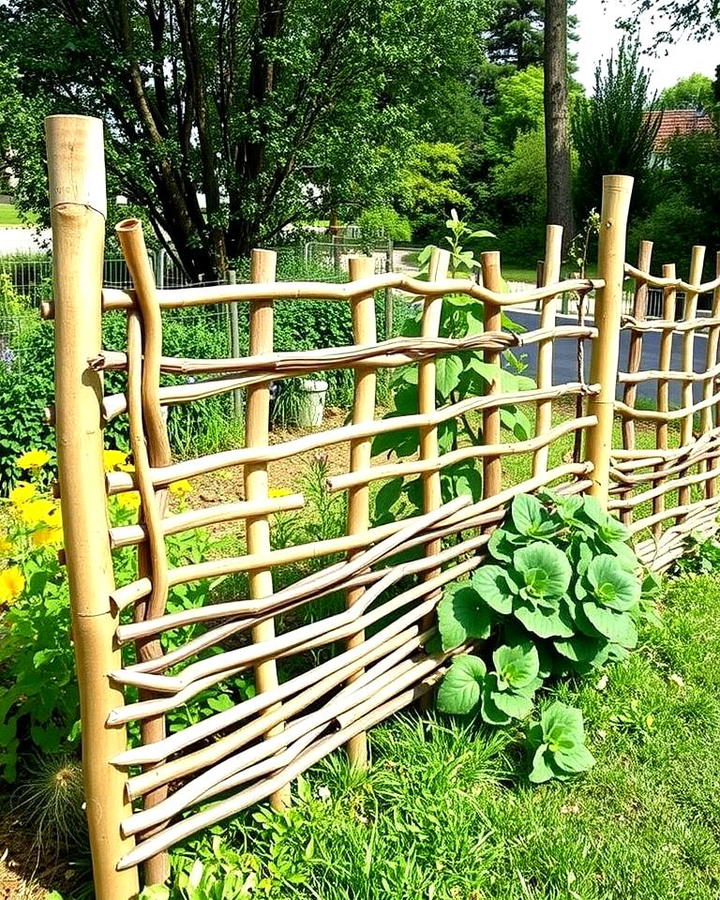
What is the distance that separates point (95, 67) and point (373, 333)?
30.0 feet

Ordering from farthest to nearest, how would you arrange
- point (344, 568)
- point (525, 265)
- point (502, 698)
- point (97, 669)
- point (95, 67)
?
point (525, 265), point (95, 67), point (502, 698), point (344, 568), point (97, 669)

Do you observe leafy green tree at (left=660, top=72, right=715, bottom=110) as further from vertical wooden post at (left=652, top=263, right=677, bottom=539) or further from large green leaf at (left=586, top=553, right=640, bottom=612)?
large green leaf at (left=586, top=553, right=640, bottom=612)

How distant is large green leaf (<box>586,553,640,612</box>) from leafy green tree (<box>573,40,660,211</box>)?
25818mm

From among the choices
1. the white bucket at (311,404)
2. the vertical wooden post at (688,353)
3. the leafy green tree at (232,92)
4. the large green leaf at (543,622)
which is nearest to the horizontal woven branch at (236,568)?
the large green leaf at (543,622)

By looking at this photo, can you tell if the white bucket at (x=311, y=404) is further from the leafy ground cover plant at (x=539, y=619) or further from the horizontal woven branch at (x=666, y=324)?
the leafy ground cover plant at (x=539, y=619)

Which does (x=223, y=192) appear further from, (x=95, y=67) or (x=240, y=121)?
(x=95, y=67)

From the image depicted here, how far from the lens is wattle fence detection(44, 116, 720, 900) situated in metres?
1.76

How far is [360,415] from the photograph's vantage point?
2461 mm

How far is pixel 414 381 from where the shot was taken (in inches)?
109

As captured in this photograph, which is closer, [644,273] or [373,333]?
[373,333]

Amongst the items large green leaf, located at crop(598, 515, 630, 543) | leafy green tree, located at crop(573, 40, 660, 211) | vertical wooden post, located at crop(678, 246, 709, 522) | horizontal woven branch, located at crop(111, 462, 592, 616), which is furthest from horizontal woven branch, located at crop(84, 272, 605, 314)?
leafy green tree, located at crop(573, 40, 660, 211)

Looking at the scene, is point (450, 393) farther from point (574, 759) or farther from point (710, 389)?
point (710, 389)

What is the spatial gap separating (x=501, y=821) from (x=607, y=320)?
193 cm

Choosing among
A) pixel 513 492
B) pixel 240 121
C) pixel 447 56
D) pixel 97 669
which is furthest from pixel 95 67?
pixel 97 669
